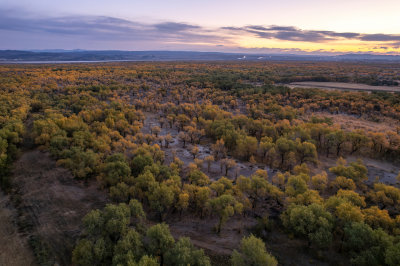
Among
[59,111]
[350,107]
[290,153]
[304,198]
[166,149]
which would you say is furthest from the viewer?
[350,107]

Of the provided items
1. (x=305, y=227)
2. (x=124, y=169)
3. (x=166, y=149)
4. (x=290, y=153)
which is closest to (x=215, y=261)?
(x=305, y=227)

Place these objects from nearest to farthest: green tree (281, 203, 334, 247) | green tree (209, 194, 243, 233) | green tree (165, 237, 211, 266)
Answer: green tree (165, 237, 211, 266)
green tree (281, 203, 334, 247)
green tree (209, 194, 243, 233)

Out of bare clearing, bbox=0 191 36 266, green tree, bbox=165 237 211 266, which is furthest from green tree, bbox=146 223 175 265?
bare clearing, bbox=0 191 36 266

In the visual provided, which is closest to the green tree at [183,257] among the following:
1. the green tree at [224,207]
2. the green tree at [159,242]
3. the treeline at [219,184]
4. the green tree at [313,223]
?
the treeline at [219,184]

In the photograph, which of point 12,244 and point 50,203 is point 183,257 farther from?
point 50,203

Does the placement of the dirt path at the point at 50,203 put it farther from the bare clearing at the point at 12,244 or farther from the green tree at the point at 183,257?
the green tree at the point at 183,257

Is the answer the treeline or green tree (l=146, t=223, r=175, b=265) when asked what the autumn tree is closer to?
the treeline

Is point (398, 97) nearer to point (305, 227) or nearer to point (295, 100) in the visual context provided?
point (295, 100)

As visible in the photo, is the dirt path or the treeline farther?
the dirt path
